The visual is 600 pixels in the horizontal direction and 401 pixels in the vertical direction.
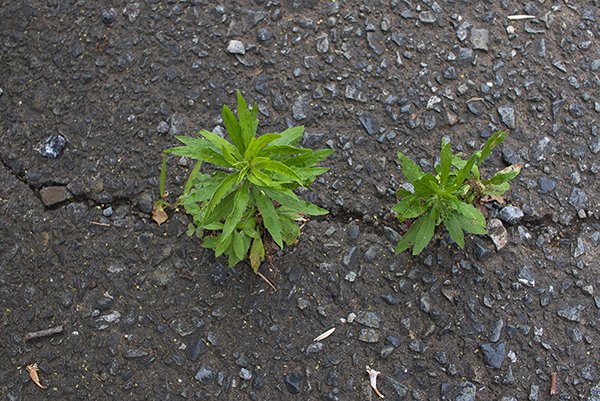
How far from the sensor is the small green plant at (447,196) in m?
2.59

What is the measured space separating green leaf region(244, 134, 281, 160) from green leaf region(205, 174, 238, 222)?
0.08m

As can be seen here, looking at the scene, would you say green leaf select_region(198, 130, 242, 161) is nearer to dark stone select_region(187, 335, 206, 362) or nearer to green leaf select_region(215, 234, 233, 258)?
green leaf select_region(215, 234, 233, 258)

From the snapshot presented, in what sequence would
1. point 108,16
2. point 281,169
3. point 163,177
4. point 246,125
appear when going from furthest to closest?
point 108,16 → point 163,177 → point 246,125 → point 281,169

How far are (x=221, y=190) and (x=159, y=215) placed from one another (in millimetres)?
700

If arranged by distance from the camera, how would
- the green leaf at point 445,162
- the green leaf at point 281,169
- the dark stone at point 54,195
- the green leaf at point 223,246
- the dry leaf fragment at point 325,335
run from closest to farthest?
the green leaf at point 281,169 < the green leaf at point 445,162 < the green leaf at point 223,246 < the dry leaf fragment at point 325,335 < the dark stone at point 54,195

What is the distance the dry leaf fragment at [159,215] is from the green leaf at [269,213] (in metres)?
0.62

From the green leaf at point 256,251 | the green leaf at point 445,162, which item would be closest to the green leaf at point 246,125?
the green leaf at point 256,251

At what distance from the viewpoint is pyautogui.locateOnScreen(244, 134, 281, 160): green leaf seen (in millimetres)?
2367

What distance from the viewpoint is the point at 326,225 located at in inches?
117

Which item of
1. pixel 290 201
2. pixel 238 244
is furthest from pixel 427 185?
pixel 238 244

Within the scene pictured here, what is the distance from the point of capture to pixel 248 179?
243cm

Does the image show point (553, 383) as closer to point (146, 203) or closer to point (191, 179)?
→ point (191, 179)

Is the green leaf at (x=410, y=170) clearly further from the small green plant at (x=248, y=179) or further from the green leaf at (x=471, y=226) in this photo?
the small green plant at (x=248, y=179)

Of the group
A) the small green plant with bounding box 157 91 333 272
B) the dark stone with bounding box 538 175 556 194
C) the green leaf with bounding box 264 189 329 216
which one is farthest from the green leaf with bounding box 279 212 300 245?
the dark stone with bounding box 538 175 556 194
